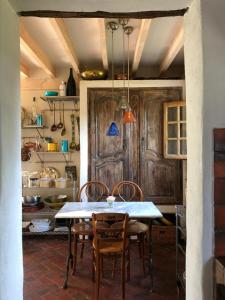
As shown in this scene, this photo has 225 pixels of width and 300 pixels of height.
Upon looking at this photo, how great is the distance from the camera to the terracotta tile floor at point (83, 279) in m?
2.49

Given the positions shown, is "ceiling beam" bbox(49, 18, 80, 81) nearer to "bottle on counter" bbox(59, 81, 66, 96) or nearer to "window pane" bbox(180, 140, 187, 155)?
"bottle on counter" bbox(59, 81, 66, 96)

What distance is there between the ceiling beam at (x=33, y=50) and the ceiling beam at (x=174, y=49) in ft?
5.36

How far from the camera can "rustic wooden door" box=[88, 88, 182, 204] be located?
3914mm

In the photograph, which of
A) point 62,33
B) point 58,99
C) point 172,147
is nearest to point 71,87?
point 58,99

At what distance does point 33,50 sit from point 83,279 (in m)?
2.60

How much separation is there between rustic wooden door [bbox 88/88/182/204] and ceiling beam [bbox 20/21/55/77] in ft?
2.44

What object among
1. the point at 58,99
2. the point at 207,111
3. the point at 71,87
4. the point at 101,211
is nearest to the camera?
the point at 207,111

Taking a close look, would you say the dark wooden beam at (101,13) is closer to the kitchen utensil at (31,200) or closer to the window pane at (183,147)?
the window pane at (183,147)

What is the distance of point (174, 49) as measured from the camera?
10.6 feet

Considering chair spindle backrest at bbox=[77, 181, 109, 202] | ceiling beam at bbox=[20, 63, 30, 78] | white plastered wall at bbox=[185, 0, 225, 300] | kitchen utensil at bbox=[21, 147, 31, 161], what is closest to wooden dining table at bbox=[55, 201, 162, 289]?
chair spindle backrest at bbox=[77, 181, 109, 202]

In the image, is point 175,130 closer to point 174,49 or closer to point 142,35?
point 174,49

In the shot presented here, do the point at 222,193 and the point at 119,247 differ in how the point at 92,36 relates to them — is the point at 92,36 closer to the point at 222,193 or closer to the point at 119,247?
the point at 119,247

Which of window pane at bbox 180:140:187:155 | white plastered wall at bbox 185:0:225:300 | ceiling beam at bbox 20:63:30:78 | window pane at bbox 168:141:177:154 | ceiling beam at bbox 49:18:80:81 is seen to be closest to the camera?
white plastered wall at bbox 185:0:225:300

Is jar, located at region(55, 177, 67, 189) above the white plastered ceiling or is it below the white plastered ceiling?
below
